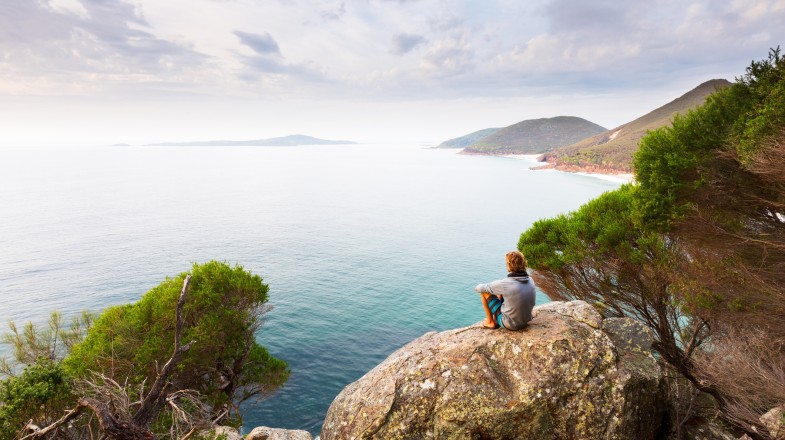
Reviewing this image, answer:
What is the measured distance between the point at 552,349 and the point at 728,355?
9.84 m

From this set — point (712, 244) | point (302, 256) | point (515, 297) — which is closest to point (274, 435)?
point (515, 297)

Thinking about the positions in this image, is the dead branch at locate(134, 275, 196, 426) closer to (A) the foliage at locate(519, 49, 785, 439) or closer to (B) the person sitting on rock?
(B) the person sitting on rock

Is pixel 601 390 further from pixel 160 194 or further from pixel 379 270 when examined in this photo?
pixel 160 194

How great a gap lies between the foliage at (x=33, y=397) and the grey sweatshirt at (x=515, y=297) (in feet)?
53.4

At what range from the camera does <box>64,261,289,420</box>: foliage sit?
1967 cm

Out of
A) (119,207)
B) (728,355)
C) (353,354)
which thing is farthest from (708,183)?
(119,207)

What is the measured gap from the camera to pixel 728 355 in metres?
14.4

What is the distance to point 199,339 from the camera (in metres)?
20.2

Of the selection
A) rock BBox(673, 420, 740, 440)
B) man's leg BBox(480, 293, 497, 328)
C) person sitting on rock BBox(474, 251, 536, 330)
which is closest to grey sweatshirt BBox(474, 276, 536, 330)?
person sitting on rock BBox(474, 251, 536, 330)

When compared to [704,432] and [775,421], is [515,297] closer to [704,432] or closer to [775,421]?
[704,432]

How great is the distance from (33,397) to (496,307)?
1744 cm

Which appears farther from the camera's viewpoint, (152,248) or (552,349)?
(152,248)

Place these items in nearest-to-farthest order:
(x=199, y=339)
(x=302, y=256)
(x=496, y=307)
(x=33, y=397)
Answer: (x=496, y=307)
(x=33, y=397)
(x=199, y=339)
(x=302, y=256)

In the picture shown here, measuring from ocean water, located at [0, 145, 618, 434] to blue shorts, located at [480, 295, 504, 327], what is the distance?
21456 millimetres
